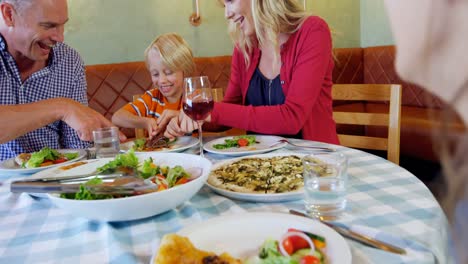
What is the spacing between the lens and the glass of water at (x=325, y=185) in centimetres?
75

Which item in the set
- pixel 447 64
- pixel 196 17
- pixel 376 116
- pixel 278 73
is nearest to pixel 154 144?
pixel 278 73

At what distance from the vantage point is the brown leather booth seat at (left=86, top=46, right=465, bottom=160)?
126 inches

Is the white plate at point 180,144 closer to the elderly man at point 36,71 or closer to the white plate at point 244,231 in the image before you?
the elderly man at point 36,71

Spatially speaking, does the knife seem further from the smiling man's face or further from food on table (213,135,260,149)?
the smiling man's face

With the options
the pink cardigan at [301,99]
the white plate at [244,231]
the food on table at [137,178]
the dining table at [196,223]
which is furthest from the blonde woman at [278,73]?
the white plate at [244,231]

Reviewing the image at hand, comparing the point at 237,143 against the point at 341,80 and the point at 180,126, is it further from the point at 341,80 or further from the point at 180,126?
the point at 341,80

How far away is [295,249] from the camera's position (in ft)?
1.84

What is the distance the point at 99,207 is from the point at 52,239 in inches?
4.9

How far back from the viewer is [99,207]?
69 cm

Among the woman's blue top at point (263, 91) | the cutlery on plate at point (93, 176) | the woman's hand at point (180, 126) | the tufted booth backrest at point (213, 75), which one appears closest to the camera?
the cutlery on plate at point (93, 176)

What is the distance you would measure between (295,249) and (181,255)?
0.17 metres

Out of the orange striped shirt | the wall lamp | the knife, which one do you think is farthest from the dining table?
the wall lamp

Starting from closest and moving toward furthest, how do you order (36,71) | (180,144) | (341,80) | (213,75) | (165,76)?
1. (180,144)
2. (36,71)
3. (165,76)
4. (213,75)
5. (341,80)

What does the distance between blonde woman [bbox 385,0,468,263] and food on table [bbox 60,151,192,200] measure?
609mm
